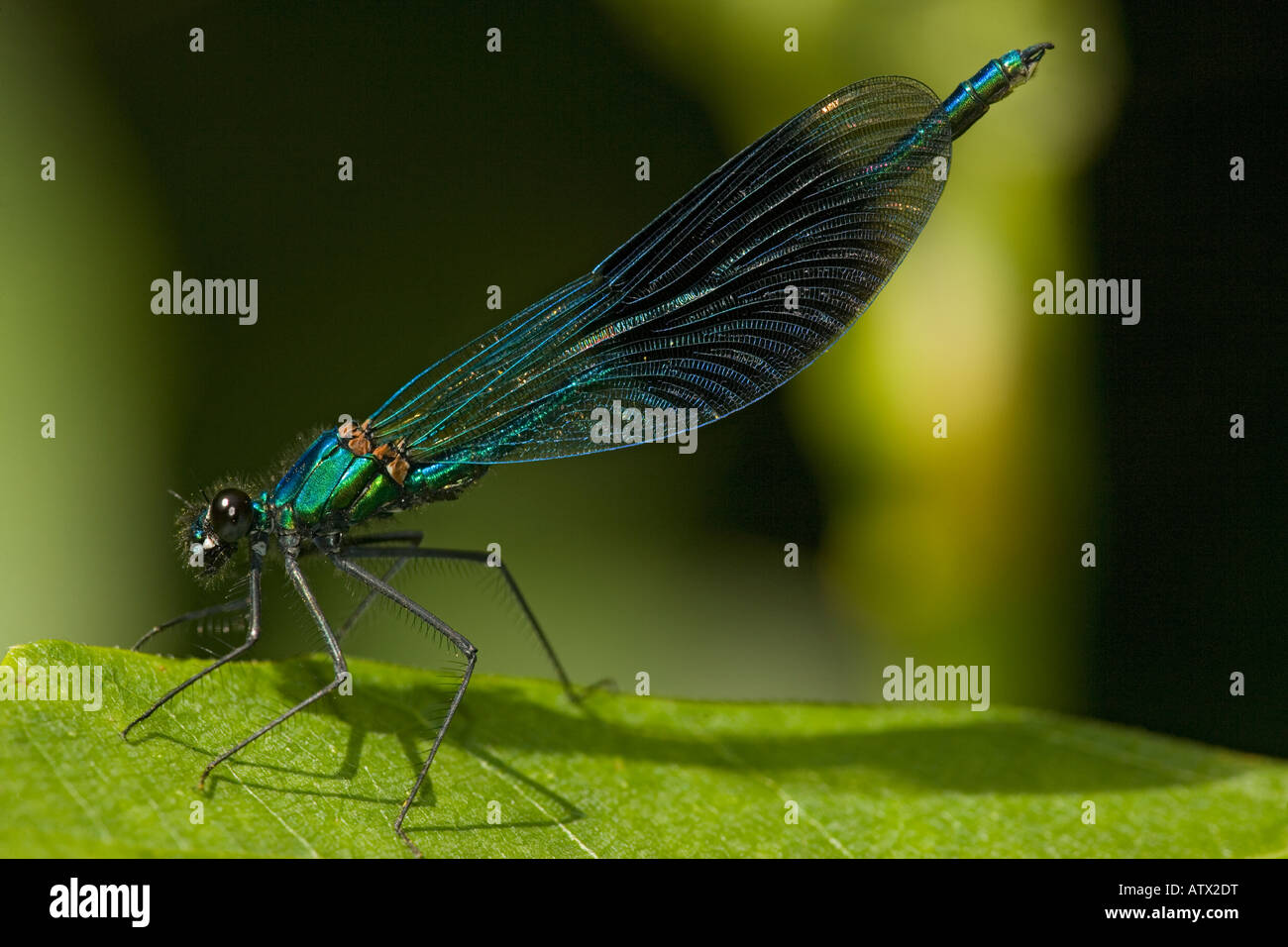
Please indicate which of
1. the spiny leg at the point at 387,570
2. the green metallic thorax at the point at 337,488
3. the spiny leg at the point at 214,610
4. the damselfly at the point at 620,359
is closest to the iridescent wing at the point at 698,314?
the damselfly at the point at 620,359

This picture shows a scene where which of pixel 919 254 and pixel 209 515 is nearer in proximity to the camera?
pixel 209 515

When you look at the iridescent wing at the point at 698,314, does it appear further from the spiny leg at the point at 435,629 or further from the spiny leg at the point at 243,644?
the spiny leg at the point at 243,644

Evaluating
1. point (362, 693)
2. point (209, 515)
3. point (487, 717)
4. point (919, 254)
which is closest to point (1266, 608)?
point (919, 254)

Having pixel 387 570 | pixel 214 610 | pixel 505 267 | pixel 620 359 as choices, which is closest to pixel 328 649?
pixel 387 570

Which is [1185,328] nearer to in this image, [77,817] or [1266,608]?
[1266,608]

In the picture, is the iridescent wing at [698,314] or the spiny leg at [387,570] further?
the spiny leg at [387,570]

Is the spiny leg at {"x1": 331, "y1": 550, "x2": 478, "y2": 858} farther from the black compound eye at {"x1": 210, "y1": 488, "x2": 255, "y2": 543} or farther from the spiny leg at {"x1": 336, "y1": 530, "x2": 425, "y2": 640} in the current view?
the black compound eye at {"x1": 210, "y1": 488, "x2": 255, "y2": 543}

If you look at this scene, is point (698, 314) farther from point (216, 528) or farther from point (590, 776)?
point (216, 528)
